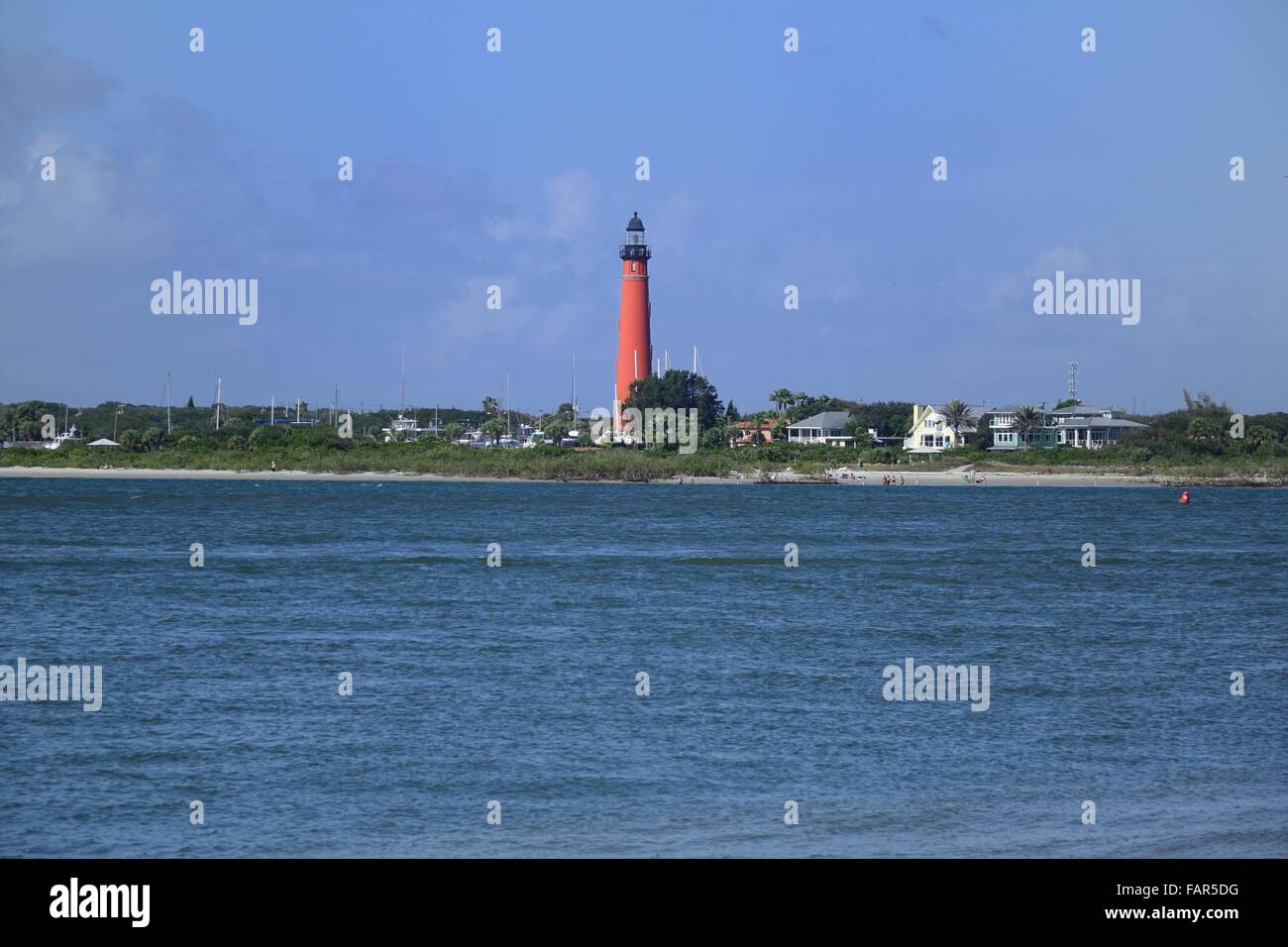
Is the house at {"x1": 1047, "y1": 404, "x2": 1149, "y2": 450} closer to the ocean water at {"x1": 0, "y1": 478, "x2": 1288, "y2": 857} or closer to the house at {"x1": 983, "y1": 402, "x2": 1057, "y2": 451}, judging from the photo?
the house at {"x1": 983, "y1": 402, "x2": 1057, "y2": 451}

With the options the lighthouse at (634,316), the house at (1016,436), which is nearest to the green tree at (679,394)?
the lighthouse at (634,316)

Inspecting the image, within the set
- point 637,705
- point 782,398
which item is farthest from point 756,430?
point 637,705

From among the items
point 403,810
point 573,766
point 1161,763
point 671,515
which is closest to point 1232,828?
point 1161,763

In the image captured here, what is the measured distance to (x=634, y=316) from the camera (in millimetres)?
122562

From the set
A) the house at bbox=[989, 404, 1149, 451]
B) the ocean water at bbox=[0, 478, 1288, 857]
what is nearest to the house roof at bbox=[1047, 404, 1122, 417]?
the house at bbox=[989, 404, 1149, 451]

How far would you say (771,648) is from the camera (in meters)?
30.0

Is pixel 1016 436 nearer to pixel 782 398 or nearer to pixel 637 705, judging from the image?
pixel 782 398

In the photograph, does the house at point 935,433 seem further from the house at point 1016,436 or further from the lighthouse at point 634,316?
the lighthouse at point 634,316

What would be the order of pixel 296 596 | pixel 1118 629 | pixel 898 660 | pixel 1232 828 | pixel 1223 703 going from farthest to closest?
pixel 296 596 < pixel 1118 629 < pixel 898 660 < pixel 1223 703 < pixel 1232 828

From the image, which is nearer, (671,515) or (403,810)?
(403,810)

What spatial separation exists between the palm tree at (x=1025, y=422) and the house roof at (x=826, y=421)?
18.5 metres

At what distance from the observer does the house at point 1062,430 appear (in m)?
140
